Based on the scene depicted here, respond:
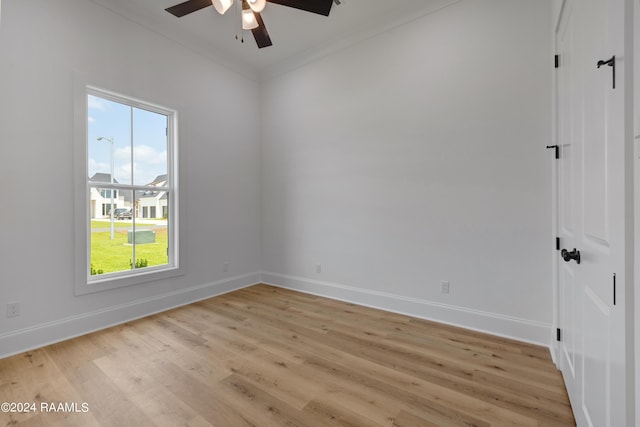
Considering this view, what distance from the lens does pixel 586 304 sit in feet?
4.34

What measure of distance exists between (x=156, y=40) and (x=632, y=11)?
3.94m

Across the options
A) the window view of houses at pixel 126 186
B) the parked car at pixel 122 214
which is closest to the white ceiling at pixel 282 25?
the window view of houses at pixel 126 186

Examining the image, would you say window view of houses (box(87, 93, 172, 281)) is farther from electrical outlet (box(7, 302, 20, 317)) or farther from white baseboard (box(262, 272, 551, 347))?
white baseboard (box(262, 272, 551, 347))

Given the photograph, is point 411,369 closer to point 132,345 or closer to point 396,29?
point 132,345

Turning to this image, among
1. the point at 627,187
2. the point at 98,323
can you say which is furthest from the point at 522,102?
the point at 98,323

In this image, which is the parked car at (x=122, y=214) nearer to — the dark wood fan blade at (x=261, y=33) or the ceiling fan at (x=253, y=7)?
the ceiling fan at (x=253, y=7)

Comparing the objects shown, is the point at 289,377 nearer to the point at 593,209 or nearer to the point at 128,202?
the point at 593,209

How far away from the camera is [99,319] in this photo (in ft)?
9.02

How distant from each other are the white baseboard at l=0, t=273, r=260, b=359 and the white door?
3639 millimetres

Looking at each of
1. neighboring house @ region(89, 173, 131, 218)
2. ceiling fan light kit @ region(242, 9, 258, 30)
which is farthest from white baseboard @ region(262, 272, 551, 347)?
ceiling fan light kit @ region(242, 9, 258, 30)

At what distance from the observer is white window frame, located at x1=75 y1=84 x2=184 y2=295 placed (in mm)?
2627

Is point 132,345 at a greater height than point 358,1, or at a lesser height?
lesser

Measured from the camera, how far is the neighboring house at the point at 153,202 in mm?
3220

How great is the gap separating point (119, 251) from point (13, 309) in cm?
90
